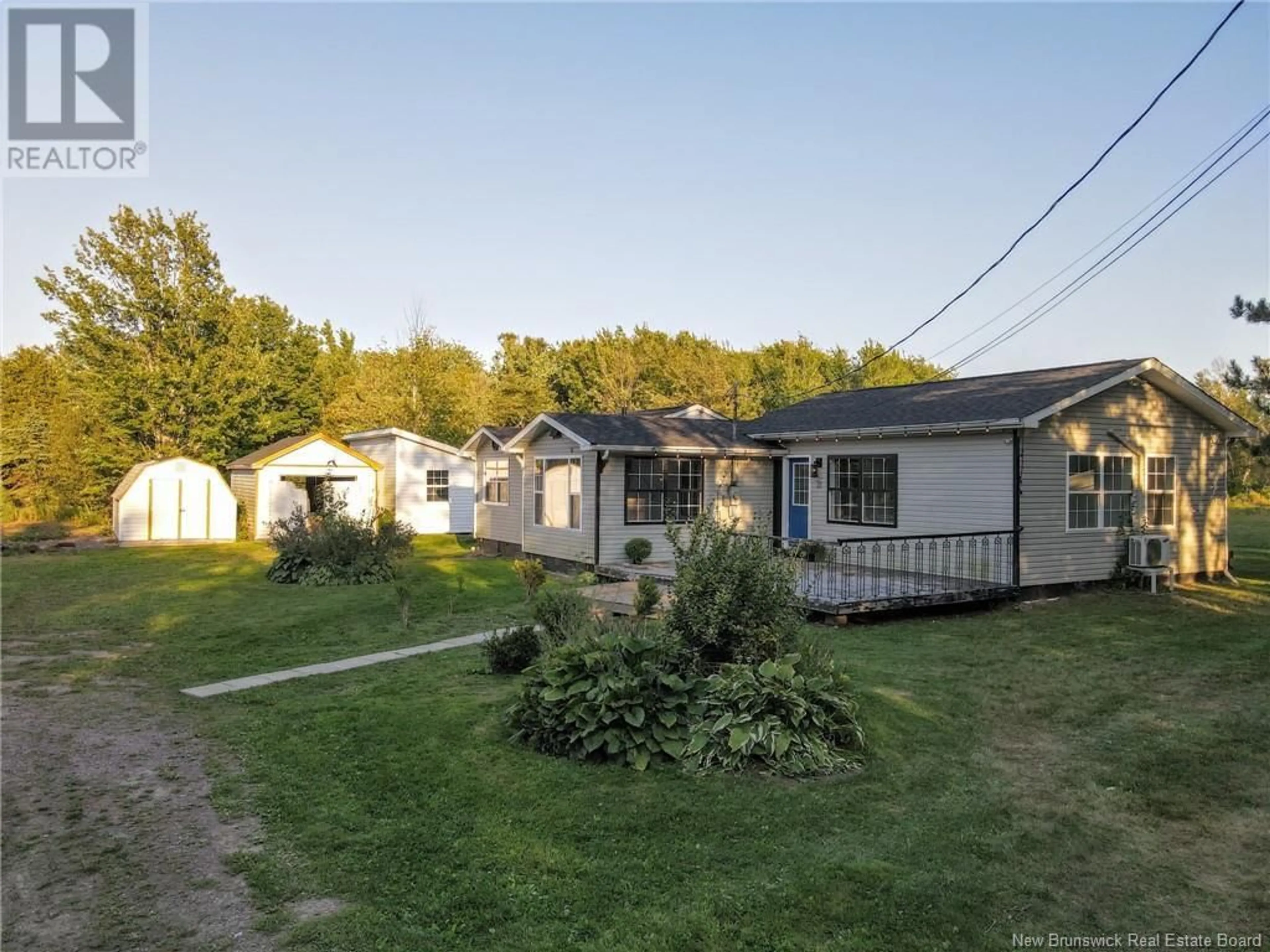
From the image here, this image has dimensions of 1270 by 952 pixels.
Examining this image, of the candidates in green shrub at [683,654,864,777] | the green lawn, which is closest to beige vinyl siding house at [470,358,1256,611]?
the green lawn

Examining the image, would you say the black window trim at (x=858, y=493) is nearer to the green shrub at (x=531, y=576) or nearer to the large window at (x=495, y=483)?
the green shrub at (x=531, y=576)

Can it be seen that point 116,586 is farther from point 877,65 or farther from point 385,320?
point 385,320

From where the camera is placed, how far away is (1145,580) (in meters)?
14.7

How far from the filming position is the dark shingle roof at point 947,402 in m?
13.5

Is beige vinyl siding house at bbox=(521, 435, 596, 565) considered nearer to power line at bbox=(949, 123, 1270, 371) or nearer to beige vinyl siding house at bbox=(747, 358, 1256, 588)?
beige vinyl siding house at bbox=(747, 358, 1256, 588)

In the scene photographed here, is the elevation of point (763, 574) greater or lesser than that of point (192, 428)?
lesser

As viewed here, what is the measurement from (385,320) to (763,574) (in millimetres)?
34903

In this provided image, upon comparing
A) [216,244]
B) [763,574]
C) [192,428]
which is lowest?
[763,574]

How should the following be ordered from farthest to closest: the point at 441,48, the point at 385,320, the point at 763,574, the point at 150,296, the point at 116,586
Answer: the point at 385,320 < the point at 150,296 < the point at 116,586 < the point at 441,48 < the point at 763,574

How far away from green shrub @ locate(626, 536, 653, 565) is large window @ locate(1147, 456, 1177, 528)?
942cm

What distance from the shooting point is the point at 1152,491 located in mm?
15078

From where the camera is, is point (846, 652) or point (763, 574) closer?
point (763, 574)

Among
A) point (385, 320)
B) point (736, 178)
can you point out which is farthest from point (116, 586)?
point (385, 320)

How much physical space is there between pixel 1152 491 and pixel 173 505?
2589cm
